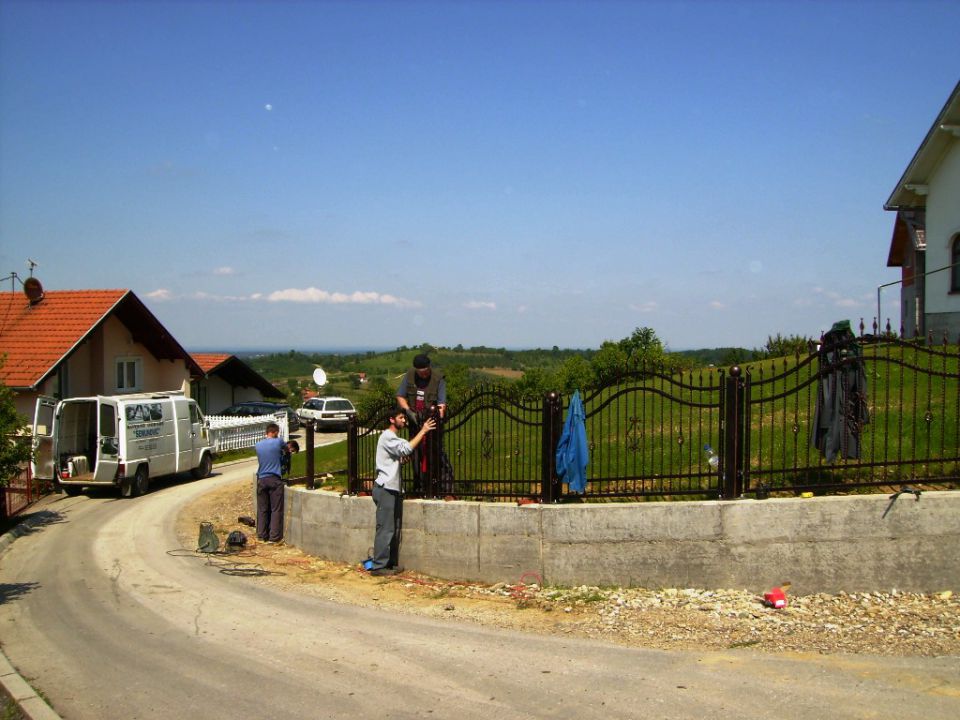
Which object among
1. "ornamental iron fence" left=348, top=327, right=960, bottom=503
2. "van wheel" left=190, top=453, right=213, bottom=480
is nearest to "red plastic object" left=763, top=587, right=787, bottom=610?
"ornamental iron fence" left=348, top=327, right=960, bottom=503

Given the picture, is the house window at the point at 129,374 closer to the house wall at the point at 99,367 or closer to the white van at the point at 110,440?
the house wall at the point at 99,367

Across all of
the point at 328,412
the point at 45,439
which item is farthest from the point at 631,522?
the point at 328,412

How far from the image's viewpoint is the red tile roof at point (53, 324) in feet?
70.2

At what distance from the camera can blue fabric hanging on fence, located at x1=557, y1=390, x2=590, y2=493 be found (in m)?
8.77

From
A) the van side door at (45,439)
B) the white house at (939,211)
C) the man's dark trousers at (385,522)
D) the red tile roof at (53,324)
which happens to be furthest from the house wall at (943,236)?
the red tile roof at (53,324)

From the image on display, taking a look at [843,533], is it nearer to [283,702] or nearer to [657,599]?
[657,599]

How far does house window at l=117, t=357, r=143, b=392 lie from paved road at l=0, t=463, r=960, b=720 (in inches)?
732

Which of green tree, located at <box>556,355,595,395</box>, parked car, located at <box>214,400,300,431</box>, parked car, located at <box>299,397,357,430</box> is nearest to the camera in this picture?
green tree, located at <box>556,355,595,395</box>

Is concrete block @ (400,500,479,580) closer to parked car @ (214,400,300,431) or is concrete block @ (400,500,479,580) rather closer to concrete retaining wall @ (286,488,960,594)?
concrete retaining wall @ (286,488,960,594)

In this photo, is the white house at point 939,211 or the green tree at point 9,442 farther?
the white house at point 939,211

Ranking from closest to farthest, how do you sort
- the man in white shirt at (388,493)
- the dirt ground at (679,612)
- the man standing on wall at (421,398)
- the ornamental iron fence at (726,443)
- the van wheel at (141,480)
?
the dirt ground at (679,612) < the ornamental iron fence at (726,443) < the man in white shirt at (388,493) < the man standing on wall at (421,398) < the van wheel at (141,480)

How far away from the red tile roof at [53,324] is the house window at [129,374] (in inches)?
35.3

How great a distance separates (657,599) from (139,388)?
2395cm

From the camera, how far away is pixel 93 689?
6.20m
